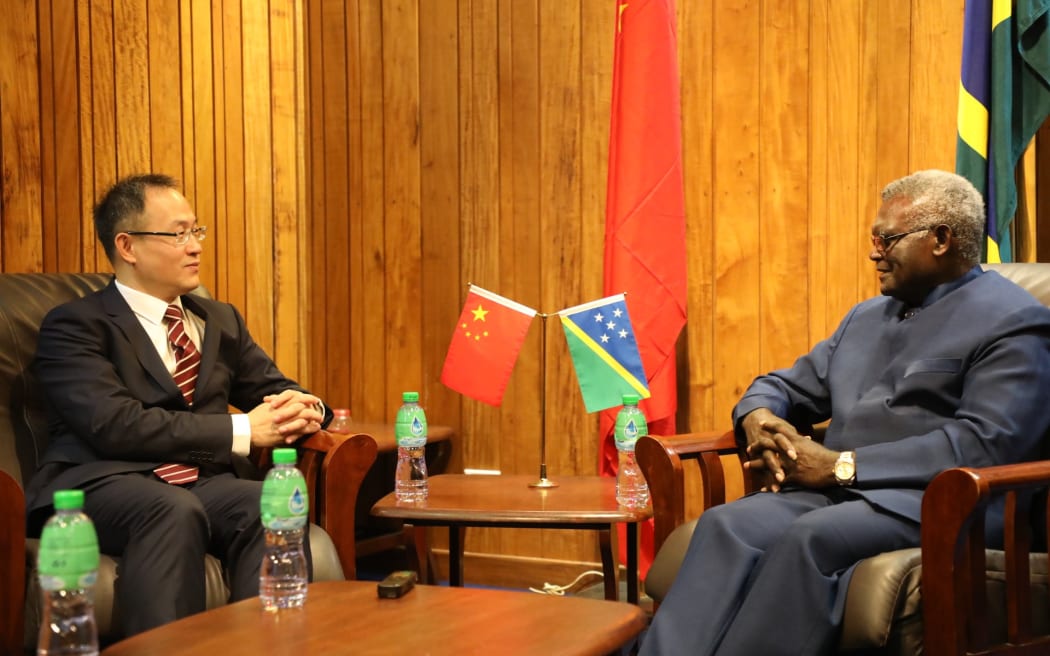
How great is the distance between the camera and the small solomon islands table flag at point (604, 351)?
318cm

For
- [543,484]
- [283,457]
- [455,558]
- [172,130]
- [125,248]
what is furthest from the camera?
[172,130]

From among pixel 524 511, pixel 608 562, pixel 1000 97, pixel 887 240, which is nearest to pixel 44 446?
pixel 524 511

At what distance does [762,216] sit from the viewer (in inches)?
140

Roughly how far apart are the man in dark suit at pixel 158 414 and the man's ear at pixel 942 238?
151 centimetres

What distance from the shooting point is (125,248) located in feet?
9.31

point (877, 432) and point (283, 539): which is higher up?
point (877, 432)

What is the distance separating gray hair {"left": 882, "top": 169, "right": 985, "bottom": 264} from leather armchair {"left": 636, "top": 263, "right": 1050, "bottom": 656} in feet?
1.90

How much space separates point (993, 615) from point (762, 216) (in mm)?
1694

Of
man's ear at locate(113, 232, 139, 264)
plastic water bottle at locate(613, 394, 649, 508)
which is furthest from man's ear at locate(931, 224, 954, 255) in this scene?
man's ear at locate(113, 232, 139, 264)

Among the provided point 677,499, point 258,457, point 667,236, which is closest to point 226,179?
point 258,457

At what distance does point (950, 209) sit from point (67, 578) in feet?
6.29

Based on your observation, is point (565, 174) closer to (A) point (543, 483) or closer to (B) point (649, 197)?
(B) point (649, 197)

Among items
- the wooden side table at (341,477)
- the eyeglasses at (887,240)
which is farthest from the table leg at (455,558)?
the eyeglasses at (887,240)

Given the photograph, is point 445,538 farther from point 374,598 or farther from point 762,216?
point 374,598
